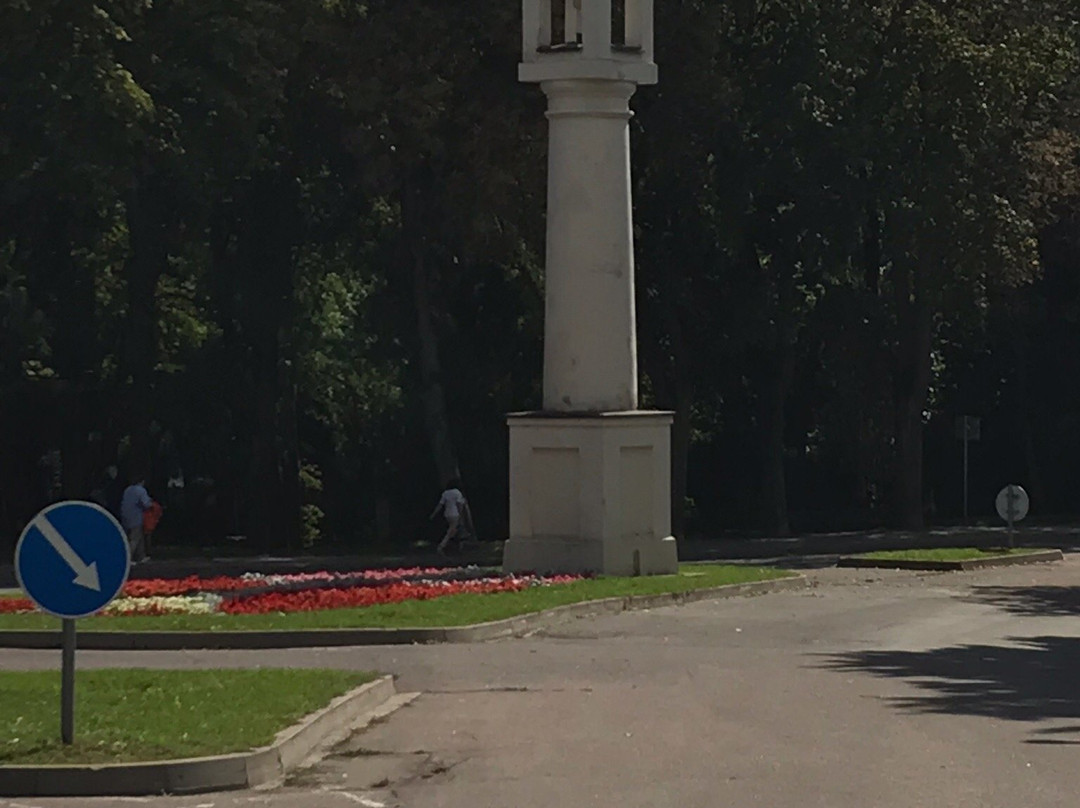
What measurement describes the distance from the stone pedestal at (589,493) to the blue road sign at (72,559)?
18056mm

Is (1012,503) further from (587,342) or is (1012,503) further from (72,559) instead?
(72,559)

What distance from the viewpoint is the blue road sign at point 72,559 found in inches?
509

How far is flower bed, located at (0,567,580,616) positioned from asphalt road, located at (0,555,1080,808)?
250 centimetres

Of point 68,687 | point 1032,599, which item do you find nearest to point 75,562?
point 68,687

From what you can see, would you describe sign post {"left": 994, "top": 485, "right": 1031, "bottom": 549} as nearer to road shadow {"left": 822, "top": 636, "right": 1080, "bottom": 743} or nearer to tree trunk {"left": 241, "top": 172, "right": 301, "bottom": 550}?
tree trunk {"left": 241, "top": 172, "right": 301, "bottom": 550}

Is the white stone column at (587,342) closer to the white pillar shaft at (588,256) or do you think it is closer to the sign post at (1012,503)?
the white pillar shaft at (588,256)

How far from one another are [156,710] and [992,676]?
791cm

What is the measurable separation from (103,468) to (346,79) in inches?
443

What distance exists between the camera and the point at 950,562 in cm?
3797

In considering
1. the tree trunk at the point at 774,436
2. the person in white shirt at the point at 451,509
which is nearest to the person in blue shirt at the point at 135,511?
the person in white shirt at the point at 451,509

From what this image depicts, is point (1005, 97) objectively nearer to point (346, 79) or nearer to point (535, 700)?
point (346, 79)

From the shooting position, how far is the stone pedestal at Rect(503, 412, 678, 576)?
102ft

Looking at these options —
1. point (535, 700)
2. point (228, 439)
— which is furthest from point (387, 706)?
point (228, 439)

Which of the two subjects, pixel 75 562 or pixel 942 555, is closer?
pixel 75 562
